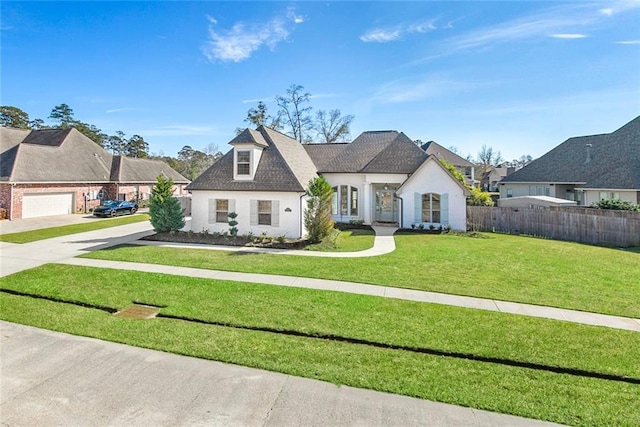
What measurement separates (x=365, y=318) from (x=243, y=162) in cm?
1319

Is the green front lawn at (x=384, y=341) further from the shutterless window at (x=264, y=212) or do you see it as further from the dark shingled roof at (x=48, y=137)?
the dark shingled roof at (x=48, y=137)

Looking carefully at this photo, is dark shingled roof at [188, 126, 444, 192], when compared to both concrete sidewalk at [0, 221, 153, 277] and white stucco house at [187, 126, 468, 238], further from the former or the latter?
concrete sidewalk at [0, 221, 153, 277]

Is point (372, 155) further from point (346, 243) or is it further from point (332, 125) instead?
point (332, 125)

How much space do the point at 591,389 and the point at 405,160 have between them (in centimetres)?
1833

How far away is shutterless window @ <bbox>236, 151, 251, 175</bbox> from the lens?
17.8 metres

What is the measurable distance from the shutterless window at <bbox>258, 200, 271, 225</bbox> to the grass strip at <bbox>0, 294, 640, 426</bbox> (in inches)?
422

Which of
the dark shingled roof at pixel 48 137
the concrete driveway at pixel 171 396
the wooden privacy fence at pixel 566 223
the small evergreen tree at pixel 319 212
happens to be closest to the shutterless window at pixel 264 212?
the small evergreen tree at pixel 319 212

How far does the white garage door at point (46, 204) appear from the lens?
2541 centimetres

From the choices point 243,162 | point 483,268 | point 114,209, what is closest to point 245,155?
point 243,162

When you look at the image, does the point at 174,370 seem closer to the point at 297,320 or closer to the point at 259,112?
the point at 297,320

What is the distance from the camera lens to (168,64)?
1691 centimetres

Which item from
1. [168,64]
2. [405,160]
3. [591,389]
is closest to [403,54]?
[405,160]

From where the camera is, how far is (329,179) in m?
23.0

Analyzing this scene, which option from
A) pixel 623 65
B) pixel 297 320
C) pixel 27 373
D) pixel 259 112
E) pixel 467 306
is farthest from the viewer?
pixel 259 112
